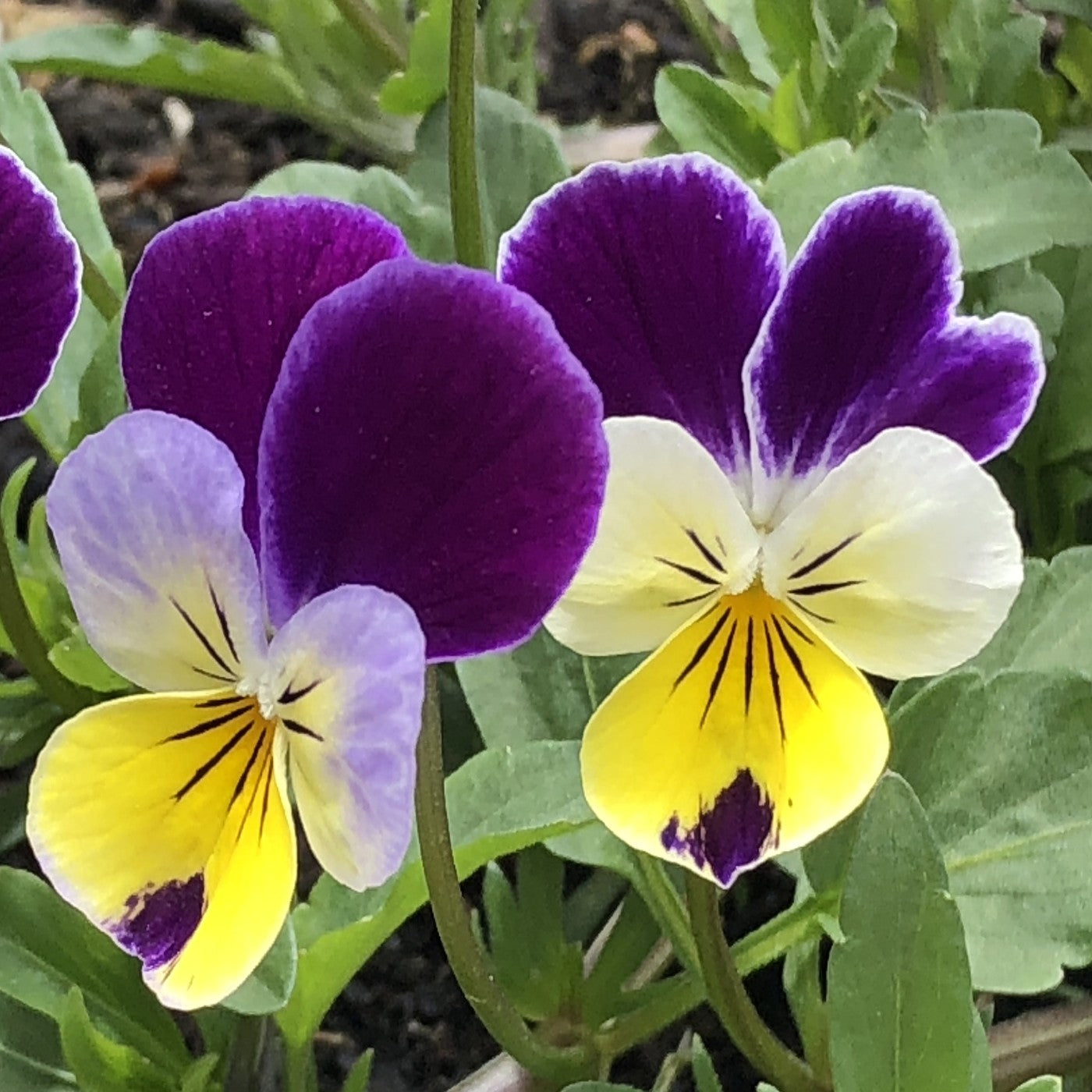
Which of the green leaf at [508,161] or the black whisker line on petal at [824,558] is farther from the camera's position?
the green leaf at [508,161]

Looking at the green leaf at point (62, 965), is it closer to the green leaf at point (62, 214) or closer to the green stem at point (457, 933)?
the green stem at point (457, 933)

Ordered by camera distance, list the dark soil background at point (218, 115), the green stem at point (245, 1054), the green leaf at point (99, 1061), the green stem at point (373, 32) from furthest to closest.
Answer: the dark soil background at point (218, 115)
the green stem at point (373, 32)
the green stem at point (245, 1054)
the green leaf at point (99, 1061)

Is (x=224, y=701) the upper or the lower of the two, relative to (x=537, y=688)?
upper

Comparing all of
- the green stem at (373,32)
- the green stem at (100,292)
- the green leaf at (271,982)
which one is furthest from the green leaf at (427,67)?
the green leaf at (271,982)

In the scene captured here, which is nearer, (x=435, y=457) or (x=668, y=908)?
(x=435, y=457)

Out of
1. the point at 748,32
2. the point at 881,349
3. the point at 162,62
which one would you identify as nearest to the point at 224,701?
the point at 881,349

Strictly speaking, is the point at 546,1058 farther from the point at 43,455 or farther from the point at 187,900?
the point at 43,455

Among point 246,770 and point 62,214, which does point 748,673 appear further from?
point 62,214

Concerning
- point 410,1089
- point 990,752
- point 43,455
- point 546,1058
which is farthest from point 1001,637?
point 43,455
